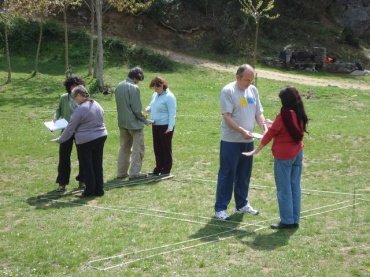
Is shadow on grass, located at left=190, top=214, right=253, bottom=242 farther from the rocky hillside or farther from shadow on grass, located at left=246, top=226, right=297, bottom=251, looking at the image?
the rocky hillside

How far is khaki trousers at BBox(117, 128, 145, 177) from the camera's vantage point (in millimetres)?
10604

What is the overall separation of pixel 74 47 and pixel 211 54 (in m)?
7.07

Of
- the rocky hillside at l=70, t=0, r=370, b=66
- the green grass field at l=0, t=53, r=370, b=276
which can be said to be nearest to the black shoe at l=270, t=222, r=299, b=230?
the green grass field at l=0, t=53, r=370, b=276

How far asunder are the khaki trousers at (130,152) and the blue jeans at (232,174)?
2.84 meters

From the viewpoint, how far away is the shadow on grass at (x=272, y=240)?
22.2 ft

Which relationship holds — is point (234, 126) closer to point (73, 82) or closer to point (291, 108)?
point (291, 108)

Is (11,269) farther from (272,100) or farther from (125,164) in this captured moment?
(272,100)

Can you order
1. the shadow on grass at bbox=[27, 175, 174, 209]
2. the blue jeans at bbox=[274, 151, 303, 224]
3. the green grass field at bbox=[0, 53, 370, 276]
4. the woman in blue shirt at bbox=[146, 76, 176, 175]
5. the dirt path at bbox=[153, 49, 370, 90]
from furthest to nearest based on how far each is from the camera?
1. the dirt path at bbox=[153, 49, 370, 90]
2. the woman in blue shirt at bbox=[146, 76, 176, 175]
3. the shadow on grass at bbox=[27, 175, 174, 209]
4. the blue jeans at bbox=[274, 151, 303, 224]
5. the green grass field at bbox=[0, 53, 370, 276]

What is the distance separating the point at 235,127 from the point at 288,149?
2.30 ft

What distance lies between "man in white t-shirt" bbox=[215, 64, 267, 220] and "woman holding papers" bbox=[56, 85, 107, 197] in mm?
2140

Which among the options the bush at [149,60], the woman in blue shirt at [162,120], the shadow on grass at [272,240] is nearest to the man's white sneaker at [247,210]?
the shadow on grass at [272,240]

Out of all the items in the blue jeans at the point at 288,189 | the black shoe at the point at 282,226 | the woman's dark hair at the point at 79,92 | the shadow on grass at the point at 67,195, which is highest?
the woman's dark hair at the point at 79,92

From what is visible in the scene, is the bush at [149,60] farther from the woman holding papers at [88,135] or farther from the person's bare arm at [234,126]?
the person's bare arm at [234,126]

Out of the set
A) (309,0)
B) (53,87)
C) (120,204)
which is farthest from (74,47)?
(120,204)
